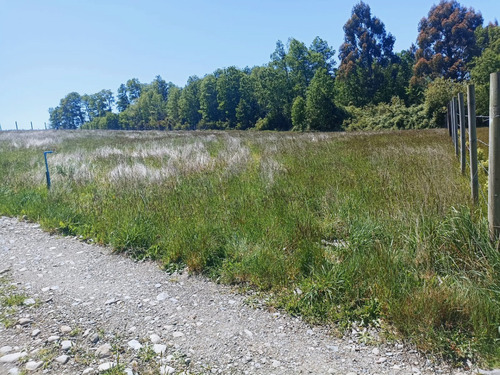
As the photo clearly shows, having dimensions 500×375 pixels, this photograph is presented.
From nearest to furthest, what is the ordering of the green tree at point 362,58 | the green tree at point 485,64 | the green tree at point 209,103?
the green tree at point 485,64 → the green tree at point 362,58 → the green tree at point 209,103

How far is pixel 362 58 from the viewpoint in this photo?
60.3m

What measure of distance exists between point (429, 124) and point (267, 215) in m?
35.5

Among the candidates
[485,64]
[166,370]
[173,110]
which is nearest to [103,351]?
[166,370]

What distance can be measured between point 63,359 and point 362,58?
220 ft

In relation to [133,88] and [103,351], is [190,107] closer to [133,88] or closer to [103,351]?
[133,88]

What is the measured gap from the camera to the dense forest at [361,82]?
136 ft

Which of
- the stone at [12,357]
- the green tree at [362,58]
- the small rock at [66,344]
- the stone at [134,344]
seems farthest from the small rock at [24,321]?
the green tree at [362,58]

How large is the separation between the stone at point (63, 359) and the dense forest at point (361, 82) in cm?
3855

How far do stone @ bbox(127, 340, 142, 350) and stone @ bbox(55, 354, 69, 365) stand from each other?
1.55 ft

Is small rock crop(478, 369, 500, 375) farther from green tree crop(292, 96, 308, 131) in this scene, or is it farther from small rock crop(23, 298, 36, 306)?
green tree crop(292, 96, 308, 131)

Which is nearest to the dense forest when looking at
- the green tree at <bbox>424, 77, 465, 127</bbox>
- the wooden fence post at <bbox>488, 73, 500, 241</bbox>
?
the green tree at <bbox>424, 77, 465, 127</bbox>

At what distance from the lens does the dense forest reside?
4138 cm

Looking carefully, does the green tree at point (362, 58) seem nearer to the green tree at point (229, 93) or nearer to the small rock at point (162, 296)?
the green tree at point (229, 93)

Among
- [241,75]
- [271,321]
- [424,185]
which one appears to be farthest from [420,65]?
[271,321]
